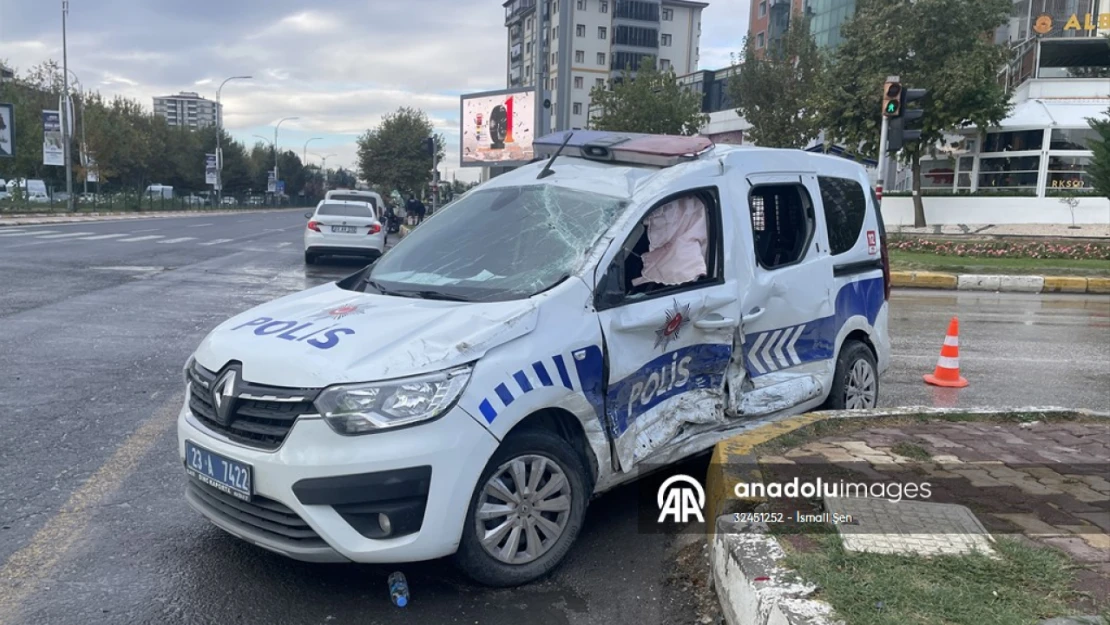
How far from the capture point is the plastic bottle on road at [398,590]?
3.43 m

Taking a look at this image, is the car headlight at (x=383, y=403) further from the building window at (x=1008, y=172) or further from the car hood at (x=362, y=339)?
the building window at (x=1008, y=172)

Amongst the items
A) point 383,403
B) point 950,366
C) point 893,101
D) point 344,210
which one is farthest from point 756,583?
point 344,210

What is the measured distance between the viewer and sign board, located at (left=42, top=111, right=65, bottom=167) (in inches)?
1631

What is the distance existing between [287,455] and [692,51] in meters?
103

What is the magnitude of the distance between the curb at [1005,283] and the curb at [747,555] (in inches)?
533

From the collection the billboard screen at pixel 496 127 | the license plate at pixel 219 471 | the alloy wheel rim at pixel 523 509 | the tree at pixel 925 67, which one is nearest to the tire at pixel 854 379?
the alloy wheel rim at pixel 523 509

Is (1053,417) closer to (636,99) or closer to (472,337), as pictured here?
(472,337)

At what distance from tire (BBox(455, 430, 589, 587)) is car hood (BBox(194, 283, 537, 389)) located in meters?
0.45

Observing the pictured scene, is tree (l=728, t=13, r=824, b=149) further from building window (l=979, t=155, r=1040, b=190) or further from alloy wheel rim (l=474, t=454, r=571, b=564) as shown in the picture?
alloy wheel rim (l=474, t=454, r=571, b=564)

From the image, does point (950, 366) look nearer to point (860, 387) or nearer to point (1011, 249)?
point (860, 387)

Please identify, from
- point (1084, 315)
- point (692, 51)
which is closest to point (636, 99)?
point (1084, 315)

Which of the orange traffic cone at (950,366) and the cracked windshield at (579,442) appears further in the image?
the orange traffic cone at (950,366)

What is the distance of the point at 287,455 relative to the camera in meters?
3.27

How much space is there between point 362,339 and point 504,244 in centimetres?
114
